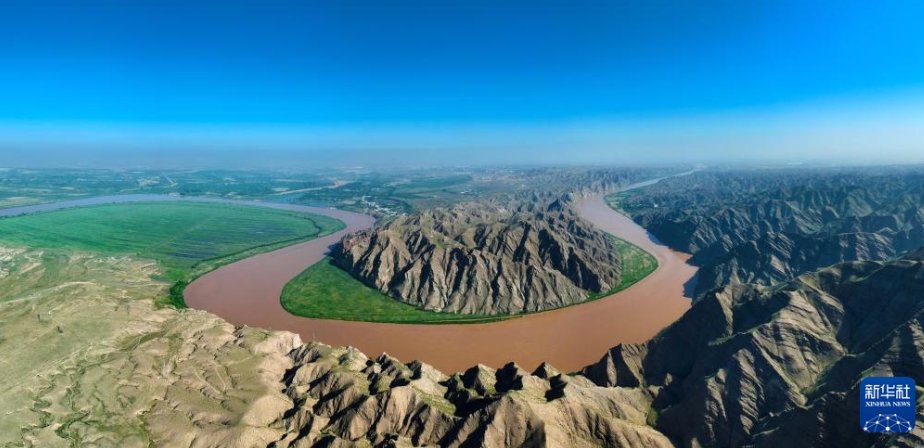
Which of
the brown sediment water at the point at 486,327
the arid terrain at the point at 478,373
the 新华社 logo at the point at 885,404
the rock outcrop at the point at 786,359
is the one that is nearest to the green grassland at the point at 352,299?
the brown sediment water at the point at 486,327

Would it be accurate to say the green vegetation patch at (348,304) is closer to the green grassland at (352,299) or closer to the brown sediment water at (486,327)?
the green grassland at (352,299)

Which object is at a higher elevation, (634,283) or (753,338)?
(753,338)

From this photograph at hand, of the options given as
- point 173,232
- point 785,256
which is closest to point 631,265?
point 785,256

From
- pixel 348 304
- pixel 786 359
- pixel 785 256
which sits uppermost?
pixel 786 359

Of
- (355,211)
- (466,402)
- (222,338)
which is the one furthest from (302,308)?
(355,211)

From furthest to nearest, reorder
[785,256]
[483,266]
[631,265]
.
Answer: [631,265], [785,256], [483,266]

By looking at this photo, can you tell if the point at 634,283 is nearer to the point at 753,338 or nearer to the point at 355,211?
the point at 753,338

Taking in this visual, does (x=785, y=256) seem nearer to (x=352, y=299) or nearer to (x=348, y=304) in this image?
(x=352, y=299)
